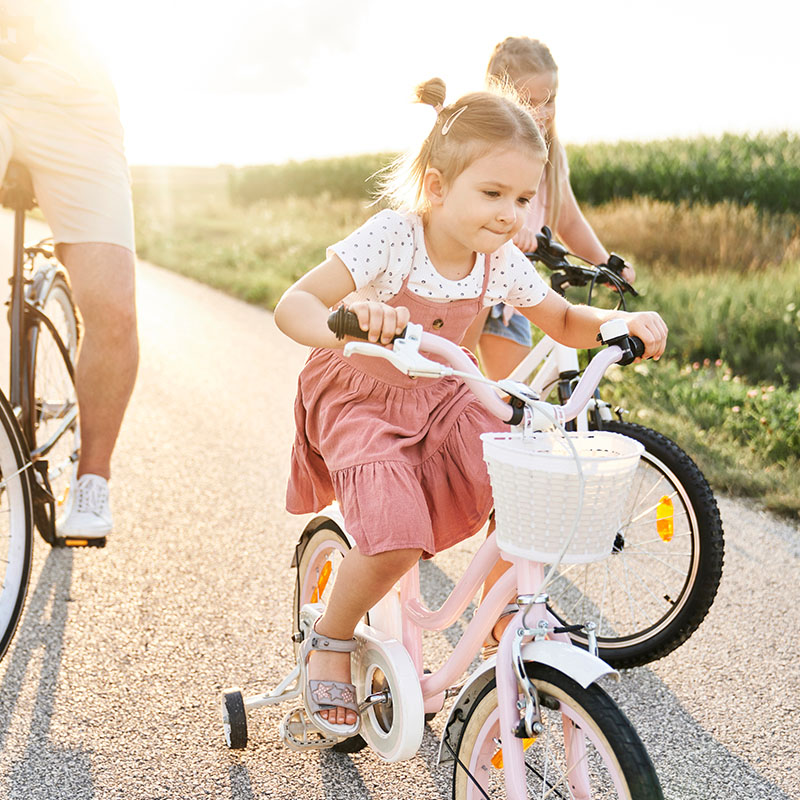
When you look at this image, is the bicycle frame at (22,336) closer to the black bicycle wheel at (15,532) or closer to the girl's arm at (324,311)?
the black bicycle wheel at (15,532)

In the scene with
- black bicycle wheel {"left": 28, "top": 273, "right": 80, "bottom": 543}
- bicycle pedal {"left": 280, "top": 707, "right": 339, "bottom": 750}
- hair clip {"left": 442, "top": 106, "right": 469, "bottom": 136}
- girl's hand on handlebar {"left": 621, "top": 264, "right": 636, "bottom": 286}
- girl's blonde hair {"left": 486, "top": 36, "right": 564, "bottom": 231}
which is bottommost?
bicycle pedal {"left": 280, "top": 707, "right": 339, "bottom": 750}

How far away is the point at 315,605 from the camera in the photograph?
9.16 feet

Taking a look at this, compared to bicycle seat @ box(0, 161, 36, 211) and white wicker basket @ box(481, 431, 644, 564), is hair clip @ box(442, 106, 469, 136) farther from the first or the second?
bicycle seat @ box(0, 161, 36, 211)

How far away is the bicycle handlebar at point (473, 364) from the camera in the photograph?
1.80m

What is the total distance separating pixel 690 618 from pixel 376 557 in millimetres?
1416

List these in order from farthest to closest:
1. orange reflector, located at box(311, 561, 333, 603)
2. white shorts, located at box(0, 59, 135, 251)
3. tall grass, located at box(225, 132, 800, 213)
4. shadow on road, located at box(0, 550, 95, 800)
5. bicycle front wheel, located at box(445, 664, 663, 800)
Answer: tall grass, located at box(225, 132, 800, 213) < white shorts, located at box(0, 59, 135, 251) < orange reflector, located at box(311, 561, 333, 603) < shadow on road, located at box(0, 550, 95, 800) < bicycle front wheel, located at box(445, 664, 663, 800)

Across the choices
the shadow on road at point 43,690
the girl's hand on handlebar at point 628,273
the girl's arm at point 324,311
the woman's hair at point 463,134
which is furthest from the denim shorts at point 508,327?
the shadow on road at point 43,690

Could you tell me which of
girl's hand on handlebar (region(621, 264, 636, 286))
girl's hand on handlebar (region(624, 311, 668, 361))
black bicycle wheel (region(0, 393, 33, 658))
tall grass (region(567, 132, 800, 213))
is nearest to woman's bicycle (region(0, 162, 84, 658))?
black bicycle wheel (region(0, 393, 33, 658))

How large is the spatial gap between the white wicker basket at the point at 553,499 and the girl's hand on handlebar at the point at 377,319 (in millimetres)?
291

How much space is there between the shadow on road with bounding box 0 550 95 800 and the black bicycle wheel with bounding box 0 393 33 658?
0.18 metres

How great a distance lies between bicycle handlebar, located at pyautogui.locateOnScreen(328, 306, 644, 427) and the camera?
70.9 inches

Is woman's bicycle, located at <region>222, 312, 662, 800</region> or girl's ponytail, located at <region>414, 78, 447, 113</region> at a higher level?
girl's ponytail, located at <region>414, 78, 447, 113</region>

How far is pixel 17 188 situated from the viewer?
11.4 feet

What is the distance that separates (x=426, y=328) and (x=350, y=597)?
703 millimetres
